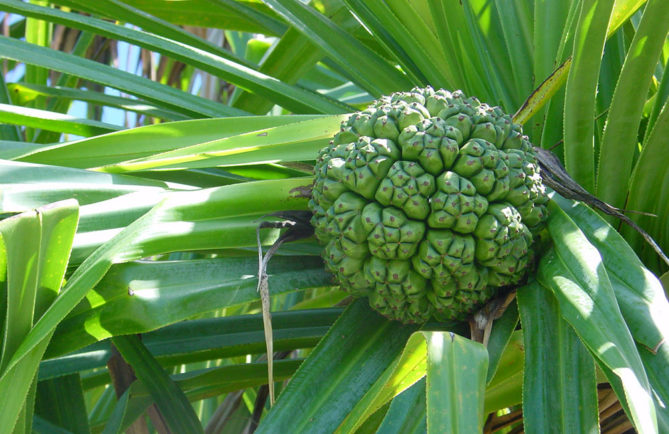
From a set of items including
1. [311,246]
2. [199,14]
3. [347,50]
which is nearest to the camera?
[311,246]

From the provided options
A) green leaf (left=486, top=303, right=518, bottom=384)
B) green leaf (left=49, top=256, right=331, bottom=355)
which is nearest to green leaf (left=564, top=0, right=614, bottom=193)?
green leaf (left=486, top=303, right=518, bottom=384)

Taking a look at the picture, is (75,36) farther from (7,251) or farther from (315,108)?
(7,251)

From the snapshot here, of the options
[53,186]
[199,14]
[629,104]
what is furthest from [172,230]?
[199,14]

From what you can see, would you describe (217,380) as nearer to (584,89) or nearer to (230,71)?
(230,71)

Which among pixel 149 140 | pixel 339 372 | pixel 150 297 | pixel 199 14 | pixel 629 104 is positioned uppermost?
pixel 199 14

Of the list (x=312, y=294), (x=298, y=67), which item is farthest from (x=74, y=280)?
(x=312, y=294)
